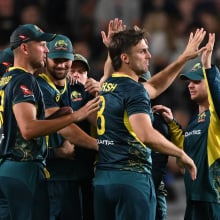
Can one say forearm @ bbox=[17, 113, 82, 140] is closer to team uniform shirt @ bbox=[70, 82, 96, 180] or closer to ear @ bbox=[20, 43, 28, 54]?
ear @ bbox=[20, 43, 28, 54]

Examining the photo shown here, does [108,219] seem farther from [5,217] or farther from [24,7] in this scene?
[24,7]

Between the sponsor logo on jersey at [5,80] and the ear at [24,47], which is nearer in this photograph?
the sponsor logo on jersey at [5,80]

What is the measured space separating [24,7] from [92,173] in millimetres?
6623

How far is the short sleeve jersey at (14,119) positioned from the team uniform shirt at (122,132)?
1.85 ft

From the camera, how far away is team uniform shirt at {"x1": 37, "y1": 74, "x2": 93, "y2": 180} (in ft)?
27.7

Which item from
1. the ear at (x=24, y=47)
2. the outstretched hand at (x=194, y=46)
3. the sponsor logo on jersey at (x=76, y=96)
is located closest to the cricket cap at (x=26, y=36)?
the ear at (x=24, y=47)

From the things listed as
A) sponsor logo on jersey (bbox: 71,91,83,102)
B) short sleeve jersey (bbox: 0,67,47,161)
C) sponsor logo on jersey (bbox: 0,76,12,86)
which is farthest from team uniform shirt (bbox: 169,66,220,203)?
sponsor logo on jersey (bbox: 0,76,12,86)

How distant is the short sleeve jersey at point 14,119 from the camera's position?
7488mm

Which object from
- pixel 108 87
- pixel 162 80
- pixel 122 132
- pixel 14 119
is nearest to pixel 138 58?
pixel 108 87

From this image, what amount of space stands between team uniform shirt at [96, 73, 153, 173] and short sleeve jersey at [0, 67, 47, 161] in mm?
565

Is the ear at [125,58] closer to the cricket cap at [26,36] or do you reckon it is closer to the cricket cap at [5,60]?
the cricket cap at [26,36]

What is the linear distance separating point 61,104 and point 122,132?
1127mm

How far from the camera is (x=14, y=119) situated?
7.51m

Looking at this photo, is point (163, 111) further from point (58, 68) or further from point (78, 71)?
point (58, 68)
